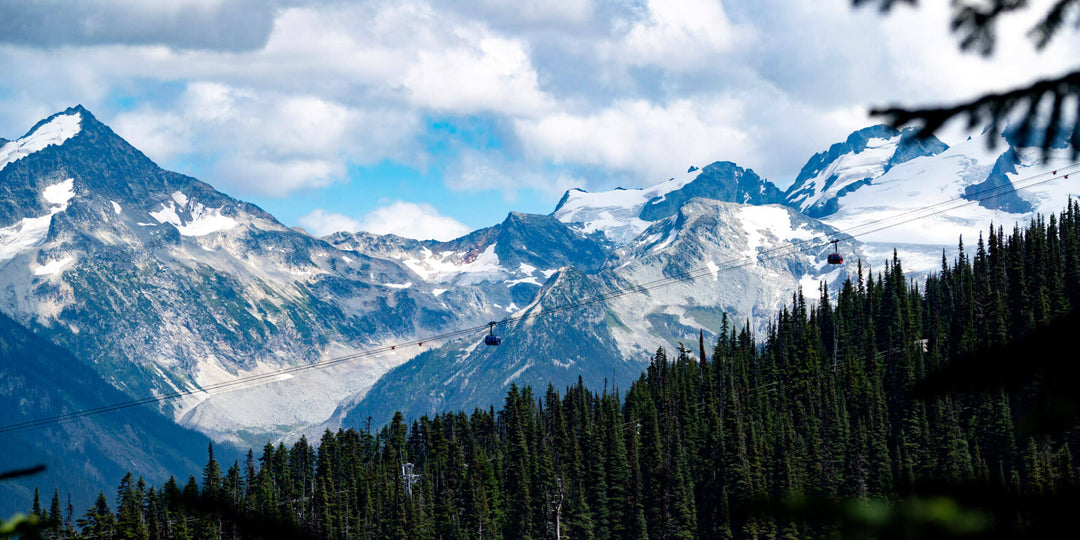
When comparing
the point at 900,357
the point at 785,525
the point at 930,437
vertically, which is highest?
the point at 900,357

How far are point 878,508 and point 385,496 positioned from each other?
17400cm

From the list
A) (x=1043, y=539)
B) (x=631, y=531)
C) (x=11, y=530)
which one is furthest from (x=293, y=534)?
(x=631, y=531)

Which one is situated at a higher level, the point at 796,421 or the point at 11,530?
the point at 796,421

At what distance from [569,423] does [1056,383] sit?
191101 millimetres

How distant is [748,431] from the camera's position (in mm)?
159000

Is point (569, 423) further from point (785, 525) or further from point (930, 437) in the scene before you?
point (785, 525)

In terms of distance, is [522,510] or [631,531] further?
[522,510]

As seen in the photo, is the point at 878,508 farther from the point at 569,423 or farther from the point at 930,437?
the point at 569,423

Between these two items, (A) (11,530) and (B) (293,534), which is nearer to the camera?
(B) (293,534)

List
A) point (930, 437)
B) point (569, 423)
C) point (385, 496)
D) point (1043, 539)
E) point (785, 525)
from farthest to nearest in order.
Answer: point (569, 423)
point (385, 496)
point (930, 437)
point (785, 525)
point (1043, 539)

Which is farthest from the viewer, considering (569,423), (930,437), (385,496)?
(569,423)

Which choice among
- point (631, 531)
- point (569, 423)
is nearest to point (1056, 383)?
point (631, 531)

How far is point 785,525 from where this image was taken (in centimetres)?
11844

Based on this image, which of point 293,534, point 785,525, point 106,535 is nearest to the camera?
point 293,534
